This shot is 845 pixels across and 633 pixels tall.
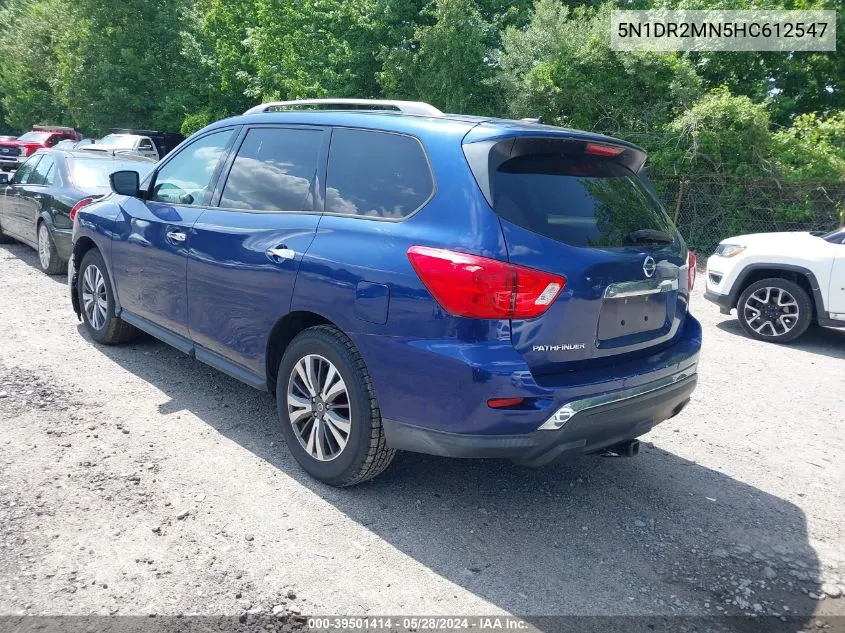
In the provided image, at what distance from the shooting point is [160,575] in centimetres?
297

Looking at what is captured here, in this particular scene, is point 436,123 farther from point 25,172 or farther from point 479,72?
point 479,72

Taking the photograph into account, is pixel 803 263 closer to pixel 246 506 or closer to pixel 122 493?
pixel 246 506

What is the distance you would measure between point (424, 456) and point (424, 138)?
6.19 ft

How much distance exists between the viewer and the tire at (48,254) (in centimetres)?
846

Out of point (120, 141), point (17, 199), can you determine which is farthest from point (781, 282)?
point (120, 141)

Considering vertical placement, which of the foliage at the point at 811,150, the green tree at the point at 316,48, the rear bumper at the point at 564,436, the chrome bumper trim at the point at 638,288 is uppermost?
the green tree at the point at 316,48

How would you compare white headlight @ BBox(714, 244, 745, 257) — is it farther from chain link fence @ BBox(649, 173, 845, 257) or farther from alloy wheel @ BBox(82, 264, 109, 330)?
alloy wheel @ BBox(82, 264, 109, 330)

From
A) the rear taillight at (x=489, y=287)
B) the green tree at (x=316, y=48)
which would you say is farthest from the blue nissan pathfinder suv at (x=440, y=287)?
the green tree at (x=316, y=48)

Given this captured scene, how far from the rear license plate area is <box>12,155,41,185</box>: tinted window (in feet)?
28.1

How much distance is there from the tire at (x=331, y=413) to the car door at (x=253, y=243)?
280 millimetres

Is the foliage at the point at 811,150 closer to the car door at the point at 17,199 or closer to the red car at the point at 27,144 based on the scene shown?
the car door at the point at 17,199

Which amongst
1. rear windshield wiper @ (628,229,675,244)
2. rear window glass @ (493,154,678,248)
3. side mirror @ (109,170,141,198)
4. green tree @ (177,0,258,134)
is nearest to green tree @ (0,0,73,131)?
green tree @ (177,0,258,134)

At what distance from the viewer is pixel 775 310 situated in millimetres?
7785

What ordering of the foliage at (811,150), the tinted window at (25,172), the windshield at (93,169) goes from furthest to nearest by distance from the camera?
the foliage at (811,150) → the tinted window at (25,172) → the windshield at (93,169)
